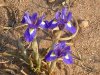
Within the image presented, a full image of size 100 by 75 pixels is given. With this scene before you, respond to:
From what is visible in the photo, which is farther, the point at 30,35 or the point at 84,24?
the point at 84,24

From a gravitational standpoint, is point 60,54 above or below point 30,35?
below

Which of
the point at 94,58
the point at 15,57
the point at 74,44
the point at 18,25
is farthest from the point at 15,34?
the point at 94,58

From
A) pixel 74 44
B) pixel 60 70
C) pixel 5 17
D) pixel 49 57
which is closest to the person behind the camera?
pixel 49 57

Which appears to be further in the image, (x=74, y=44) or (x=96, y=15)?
(x=96, y=15)

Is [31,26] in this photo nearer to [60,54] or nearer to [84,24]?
[60,54]

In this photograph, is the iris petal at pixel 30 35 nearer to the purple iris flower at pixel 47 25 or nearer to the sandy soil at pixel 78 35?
the purple iris flower at pixel 47 25

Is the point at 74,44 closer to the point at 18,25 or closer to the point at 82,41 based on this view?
the point at 82,41

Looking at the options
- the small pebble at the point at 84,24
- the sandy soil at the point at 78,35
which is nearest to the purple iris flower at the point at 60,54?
the sandy soil at the point at 78,35

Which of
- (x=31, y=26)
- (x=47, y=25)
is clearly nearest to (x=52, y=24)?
(x=47, y=25)
